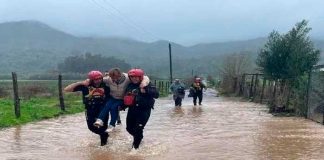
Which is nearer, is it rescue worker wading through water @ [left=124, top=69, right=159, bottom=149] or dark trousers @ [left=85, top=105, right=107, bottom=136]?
rescue worker wading through water @ [left=124, top=69, right=159, bottom=149]

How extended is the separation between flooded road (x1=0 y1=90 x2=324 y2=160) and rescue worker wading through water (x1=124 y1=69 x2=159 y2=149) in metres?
0.57

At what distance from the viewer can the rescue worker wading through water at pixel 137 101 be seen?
10984mm

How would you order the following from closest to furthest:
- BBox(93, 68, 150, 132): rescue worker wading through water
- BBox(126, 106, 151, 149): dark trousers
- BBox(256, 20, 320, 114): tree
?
BBox(126, 106, 151, 149): dark trousers < BBox(93, 68, 150, 132): rescue worker wading through water < BBox(256, 20, 320, 114): tree

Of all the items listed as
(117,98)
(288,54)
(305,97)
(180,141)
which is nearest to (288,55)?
(288,54)

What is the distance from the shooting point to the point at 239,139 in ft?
43.9

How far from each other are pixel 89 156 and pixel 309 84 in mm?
10574

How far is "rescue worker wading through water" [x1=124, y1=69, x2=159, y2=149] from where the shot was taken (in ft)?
36.0

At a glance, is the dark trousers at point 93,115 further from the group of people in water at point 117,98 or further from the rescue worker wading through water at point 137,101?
the rescue worker wading through water at point 137,101

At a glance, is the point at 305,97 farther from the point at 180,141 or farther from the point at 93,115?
the point at 93,115

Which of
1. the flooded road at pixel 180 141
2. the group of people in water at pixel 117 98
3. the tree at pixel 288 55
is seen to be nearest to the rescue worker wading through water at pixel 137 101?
the group of people in water at pixel 117 98

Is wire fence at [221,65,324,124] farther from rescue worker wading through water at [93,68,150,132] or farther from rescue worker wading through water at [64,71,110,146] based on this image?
rescue worker wading through water at [64,71,110,146]

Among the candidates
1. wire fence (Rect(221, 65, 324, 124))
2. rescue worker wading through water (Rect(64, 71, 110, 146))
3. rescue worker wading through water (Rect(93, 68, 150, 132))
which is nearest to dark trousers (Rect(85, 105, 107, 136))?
rescue worker wading through water (Rect(64, 71, 110, 146))

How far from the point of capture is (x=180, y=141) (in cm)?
1309

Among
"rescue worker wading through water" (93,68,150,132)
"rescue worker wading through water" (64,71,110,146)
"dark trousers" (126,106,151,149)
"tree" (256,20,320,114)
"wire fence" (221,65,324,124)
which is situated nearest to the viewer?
"dark trousers" (126,106,151,149)
